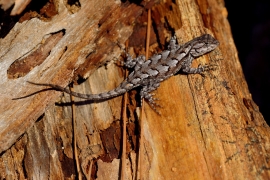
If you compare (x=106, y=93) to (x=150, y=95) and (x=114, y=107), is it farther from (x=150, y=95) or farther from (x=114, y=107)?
(x=150, y=95)

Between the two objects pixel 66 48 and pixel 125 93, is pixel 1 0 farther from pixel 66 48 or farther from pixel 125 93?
pixel 125 93

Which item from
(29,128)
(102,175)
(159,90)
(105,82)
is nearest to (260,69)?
(159,90)

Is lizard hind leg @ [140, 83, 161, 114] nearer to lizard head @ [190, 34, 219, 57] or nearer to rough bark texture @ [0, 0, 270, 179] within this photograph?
rough bark texture @ [0, 0, 270, 179]

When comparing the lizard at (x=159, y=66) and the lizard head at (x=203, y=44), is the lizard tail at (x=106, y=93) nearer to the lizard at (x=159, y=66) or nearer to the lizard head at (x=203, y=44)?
the lizard at (x=159, y=66)

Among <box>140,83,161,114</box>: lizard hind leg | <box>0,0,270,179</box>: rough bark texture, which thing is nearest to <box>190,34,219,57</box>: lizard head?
<box>0,0,270,179</box>: rough bark texture

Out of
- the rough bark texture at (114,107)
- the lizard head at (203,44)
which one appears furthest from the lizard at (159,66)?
the rough bark texture at (114,107)

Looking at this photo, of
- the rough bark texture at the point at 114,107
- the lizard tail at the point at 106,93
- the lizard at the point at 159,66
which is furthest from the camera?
the lizard at the point at 159,66
